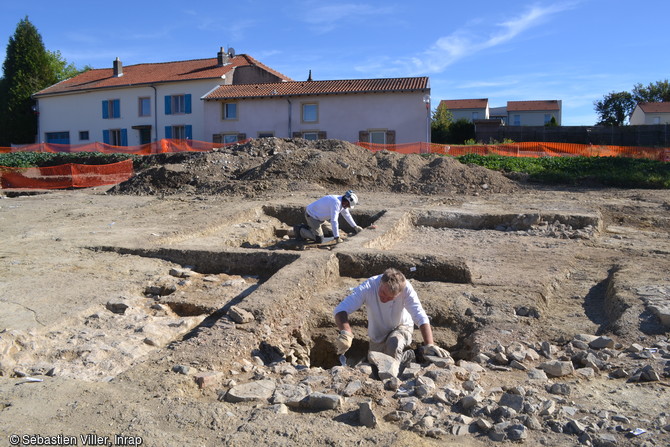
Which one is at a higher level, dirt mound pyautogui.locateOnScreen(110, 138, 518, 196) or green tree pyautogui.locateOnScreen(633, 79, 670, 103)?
green tree pyautogui.locateOnScreen(633, 79, 670, 103)

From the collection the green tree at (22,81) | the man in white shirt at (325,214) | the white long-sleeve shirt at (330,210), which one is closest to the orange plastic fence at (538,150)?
the man in white shirt at (325,214)

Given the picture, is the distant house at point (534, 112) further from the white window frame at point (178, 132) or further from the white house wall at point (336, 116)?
the white window frame at point (178, 132)

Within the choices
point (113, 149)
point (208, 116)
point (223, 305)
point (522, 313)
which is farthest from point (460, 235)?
point (208, 116)

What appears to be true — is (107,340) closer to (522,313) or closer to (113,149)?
(522,313)

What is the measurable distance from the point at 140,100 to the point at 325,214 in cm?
2730

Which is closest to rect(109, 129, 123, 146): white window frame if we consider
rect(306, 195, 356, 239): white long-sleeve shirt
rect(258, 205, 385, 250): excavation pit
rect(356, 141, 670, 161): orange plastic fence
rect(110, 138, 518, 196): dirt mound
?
rect(110, 138, 518, 196): dirt mound

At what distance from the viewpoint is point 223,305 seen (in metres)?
5.74

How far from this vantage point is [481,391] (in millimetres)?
3652

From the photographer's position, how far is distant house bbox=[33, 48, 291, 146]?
31.2 metres

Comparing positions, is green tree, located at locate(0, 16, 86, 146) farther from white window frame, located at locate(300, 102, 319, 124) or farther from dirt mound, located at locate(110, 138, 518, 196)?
dirt mound, located at locate(110, 138, 518, 196)

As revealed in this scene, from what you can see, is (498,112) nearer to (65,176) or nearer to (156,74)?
(156,74)

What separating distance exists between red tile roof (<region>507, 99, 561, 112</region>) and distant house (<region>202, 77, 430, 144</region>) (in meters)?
36.3

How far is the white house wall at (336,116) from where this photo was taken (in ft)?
85.8

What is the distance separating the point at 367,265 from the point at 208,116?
2465 cm
